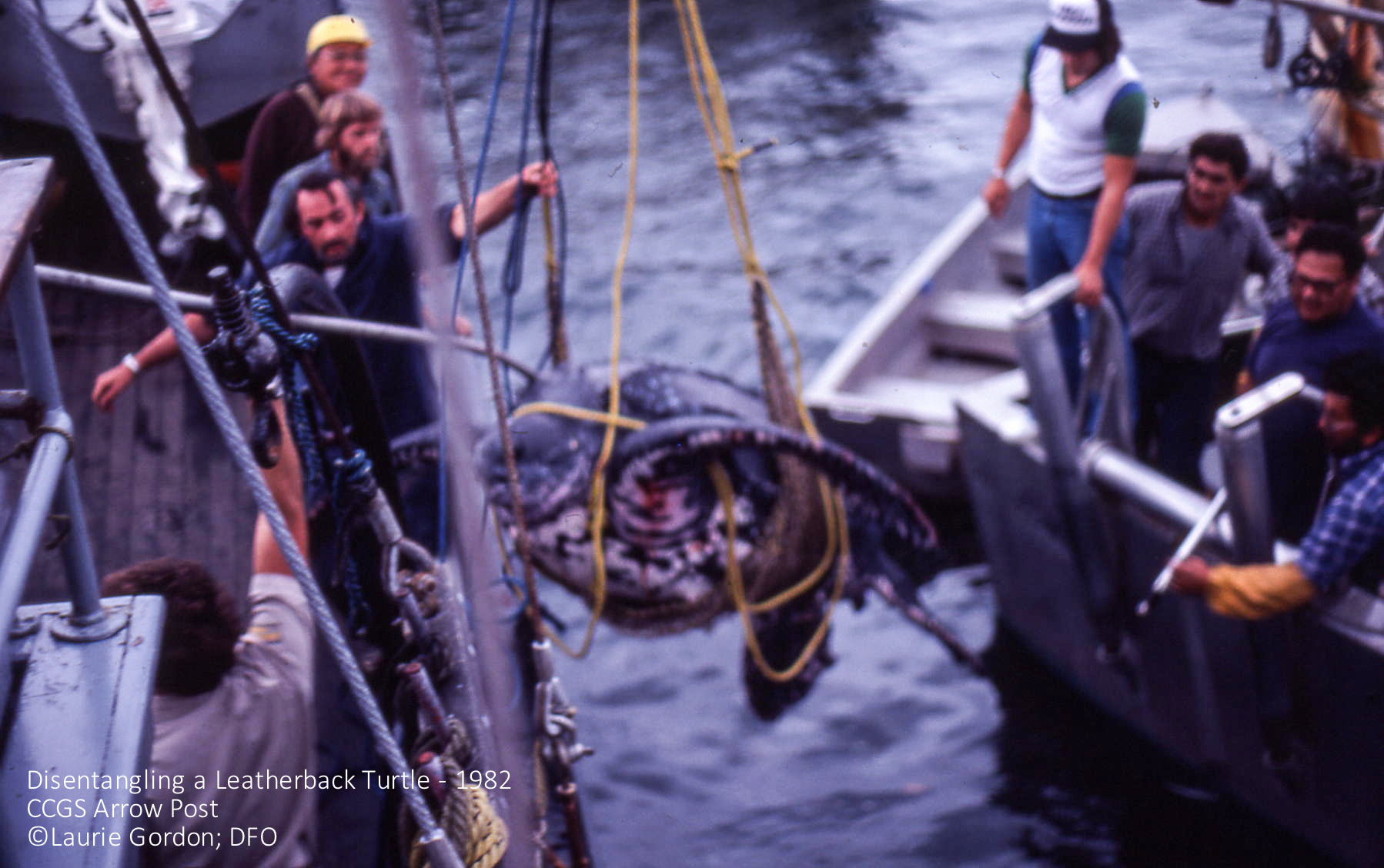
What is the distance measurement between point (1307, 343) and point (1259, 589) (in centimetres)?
78

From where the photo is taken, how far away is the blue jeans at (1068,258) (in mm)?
4410

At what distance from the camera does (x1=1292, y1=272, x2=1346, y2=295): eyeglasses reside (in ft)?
12.2

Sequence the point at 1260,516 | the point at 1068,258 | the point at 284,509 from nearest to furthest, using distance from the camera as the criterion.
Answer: the point at 284,509 → the point at 1260,516 → the point at 1068,258

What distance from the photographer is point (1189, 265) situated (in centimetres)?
443

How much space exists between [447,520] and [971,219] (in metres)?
4.98

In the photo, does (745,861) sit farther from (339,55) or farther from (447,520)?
(339,55)

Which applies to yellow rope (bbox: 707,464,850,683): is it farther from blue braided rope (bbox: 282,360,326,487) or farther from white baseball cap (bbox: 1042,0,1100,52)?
white baseball cap (bbox: 1042,0,1100,52)

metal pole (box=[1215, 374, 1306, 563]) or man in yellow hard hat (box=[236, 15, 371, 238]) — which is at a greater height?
man in yellow hard hat (box=[236, 15, 371, 238])

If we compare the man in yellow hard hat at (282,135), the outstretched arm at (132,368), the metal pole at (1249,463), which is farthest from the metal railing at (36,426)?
the metal pole at (1249,463)

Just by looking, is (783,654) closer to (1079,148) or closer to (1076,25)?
(1079,148)

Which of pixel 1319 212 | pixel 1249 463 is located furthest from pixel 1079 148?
pixel 1249 463

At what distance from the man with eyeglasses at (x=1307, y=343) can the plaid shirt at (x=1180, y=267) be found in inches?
16.5

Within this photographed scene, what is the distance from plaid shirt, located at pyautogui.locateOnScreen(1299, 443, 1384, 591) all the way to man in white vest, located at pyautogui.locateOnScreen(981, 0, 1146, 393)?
1.04 m

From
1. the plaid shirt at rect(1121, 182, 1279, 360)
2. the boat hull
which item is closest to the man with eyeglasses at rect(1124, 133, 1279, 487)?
the plaid shirt at rect(1121, 182, 1279, 360)
